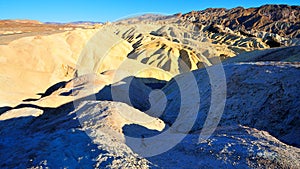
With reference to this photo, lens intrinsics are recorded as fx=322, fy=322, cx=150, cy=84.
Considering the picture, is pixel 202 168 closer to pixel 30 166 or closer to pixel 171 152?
pixel 171 152

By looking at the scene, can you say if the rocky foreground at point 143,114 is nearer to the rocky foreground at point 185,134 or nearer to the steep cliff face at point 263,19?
the rocky foreground at point 185,134

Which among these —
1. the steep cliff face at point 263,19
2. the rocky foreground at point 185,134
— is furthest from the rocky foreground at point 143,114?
the steep cliff face at point 263,19

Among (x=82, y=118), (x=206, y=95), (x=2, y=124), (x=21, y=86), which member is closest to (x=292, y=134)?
(x=206, y=95)

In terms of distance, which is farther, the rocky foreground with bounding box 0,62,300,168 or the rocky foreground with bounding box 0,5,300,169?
the rocky foreground with bounding box 0,5,300,169

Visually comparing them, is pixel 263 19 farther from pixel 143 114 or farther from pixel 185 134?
pixel 185 134

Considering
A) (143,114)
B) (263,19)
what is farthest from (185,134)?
(263,19)

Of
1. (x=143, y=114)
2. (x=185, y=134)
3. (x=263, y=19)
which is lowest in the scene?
(x=143, y=114)

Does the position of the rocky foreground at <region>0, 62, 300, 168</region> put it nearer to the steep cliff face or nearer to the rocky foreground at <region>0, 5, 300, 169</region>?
the rocky foreground at <region>0, 5, 300, 169</region>

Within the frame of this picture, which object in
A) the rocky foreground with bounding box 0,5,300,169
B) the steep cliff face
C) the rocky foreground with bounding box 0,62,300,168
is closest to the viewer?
the rocky foreground with bounding box 0,62,300,168

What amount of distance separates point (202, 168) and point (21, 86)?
318 inches

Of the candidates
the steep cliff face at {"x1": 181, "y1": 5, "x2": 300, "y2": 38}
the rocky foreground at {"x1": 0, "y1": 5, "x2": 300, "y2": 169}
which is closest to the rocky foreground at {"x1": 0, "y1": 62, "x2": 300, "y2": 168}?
the rocky foreground at {"x1": 0, "y1": 5, "x2": 300, "y2": 169}

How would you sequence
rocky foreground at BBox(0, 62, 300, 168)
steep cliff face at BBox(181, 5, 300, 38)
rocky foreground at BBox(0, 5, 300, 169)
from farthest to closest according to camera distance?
steep cliff face at BBox(181, 5, 300, 38) < rocky foreground at BBox(0, 5, 300, 169) < rocky foreground at BBox(0, 62, 300, 168)

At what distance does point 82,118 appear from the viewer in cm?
514

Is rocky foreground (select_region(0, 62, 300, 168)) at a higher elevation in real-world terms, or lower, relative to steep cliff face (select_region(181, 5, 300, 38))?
lower
